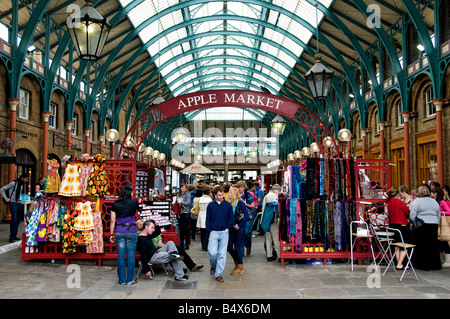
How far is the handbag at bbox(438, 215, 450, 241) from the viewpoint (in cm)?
788

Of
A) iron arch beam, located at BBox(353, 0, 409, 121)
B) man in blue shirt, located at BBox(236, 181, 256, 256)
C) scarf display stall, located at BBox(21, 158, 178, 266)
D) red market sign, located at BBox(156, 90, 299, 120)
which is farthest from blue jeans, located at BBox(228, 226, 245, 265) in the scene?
iron arch beam, located at BBox(353, 0, 409, 121)

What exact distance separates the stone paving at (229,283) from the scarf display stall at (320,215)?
1.21 ft

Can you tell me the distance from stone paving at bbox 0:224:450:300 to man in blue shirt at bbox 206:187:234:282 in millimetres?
367

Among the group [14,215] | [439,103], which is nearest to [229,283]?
[14,215]

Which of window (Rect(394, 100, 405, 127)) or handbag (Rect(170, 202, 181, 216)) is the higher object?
window (Rect(394, 100, 405, 127))

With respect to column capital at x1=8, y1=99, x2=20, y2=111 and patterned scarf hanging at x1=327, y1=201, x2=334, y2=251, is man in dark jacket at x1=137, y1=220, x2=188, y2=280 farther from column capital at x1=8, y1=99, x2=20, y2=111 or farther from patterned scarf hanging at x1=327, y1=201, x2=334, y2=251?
column capital at x1=8, y1=99, x2=20, y2=111

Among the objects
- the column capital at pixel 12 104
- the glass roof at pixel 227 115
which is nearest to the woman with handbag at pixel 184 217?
the column capital at pixel 12 104

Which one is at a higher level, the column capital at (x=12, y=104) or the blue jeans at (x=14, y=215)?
the column capital at (x=12, y=104)

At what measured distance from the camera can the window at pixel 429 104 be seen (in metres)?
16.2

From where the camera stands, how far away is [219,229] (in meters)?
6.87

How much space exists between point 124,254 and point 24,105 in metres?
13.0

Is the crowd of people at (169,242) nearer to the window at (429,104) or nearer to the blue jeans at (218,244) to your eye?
Answer: the blue jeans at (218,244)

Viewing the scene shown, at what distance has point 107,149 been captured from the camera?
28250 millimetres
